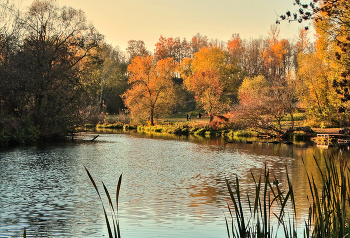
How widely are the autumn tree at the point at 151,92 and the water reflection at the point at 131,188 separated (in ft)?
92.2

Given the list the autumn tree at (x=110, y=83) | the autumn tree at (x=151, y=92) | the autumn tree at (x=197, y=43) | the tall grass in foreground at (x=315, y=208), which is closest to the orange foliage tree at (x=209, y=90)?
the autumn tree at (x=151, y=92)

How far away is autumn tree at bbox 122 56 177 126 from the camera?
54375 millimetres

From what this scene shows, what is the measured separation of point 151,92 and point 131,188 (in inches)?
1614

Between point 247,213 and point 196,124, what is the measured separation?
38.3 m

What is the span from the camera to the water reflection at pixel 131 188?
31.0 feet

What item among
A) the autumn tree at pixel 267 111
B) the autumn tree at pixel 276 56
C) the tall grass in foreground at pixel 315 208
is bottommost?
the tall grass in foreground at pixel 315 208

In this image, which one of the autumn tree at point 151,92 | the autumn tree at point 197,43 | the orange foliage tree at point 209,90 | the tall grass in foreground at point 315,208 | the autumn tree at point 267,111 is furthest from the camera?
the autumn tree at point 197,43

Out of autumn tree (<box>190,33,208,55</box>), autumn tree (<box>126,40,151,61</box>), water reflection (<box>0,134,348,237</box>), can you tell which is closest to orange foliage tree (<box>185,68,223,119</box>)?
water reflection (<box>0,134,348,237</box>)

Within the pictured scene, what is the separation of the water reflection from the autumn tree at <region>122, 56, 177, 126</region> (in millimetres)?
28108

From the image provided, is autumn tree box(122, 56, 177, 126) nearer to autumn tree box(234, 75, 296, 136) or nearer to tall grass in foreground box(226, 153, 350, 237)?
autumn tree box(234, 75, 296, 136)

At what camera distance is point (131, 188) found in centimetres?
1446

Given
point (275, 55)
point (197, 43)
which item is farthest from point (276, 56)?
point (197, 43)

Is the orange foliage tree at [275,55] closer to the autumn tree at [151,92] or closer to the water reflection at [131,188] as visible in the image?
the autumn tree at [151,92]

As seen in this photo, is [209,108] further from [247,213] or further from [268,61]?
[247,213]
